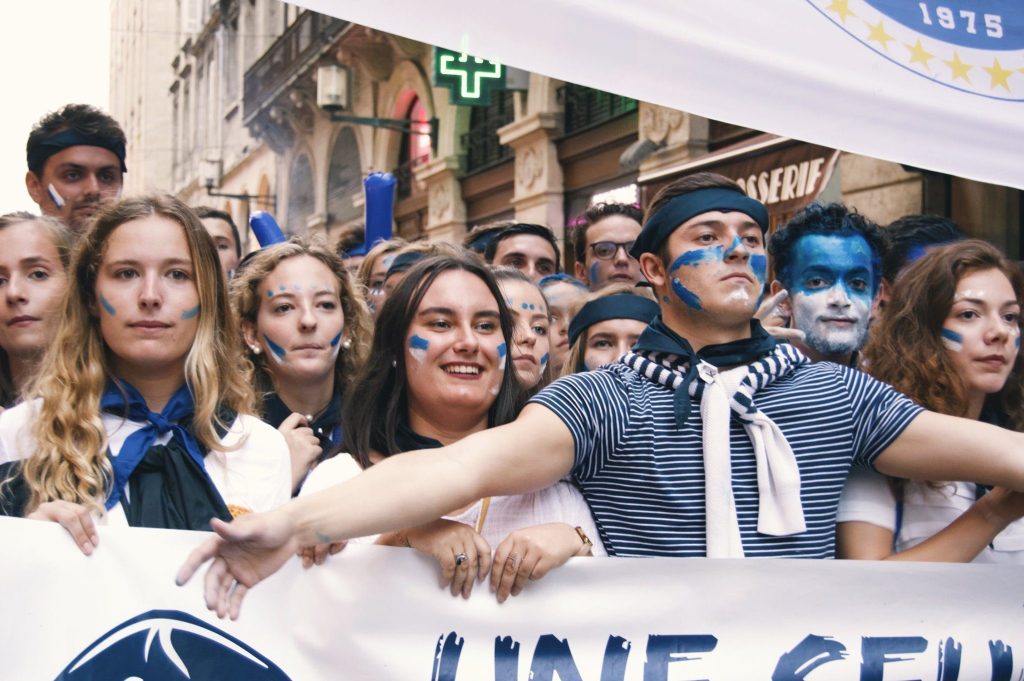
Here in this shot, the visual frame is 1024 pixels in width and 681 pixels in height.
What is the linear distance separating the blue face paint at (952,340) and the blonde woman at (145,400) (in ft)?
5.51

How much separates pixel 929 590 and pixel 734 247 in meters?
0.84

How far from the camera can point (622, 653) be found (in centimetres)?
226

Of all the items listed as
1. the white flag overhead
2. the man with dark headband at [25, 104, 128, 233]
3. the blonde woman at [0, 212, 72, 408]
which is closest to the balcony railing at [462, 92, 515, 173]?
the man with dark headband at [25, 104, 128, 233]

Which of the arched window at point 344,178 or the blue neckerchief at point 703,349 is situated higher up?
the arched window at point 344,178

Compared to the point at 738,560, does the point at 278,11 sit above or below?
above

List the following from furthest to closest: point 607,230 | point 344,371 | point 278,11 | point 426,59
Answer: point 278,11 < point 426,59 < point 607,230 < point 344,371

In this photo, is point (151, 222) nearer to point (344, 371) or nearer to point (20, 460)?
point (20, 460)

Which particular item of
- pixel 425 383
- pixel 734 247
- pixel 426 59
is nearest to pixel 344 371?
pixel 425 383

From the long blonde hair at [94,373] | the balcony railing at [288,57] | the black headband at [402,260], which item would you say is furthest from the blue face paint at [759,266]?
the balcony railing at [288,57]

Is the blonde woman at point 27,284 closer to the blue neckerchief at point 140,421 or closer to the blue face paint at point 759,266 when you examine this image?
the blue neckerchief at point 140,421

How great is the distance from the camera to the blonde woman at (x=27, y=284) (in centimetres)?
305

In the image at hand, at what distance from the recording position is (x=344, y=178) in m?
21.3

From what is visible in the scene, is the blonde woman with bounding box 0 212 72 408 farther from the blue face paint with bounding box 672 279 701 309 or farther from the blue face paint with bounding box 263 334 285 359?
the blue face paint with bounding box 672 279 701 309

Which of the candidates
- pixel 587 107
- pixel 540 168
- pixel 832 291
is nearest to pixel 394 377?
pixel 832 291
